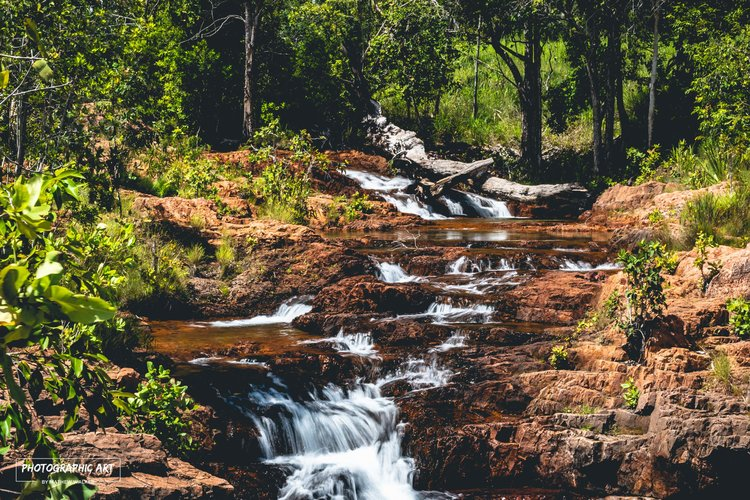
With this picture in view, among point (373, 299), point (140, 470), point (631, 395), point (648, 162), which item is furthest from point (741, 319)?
point (648, 162)

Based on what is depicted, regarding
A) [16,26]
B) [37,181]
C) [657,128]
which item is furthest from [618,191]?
[37,181]

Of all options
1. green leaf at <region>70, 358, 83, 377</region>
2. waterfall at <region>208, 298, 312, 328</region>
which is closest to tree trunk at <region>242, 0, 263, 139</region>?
waterfall at <region>208, 298, 312, 328</region>

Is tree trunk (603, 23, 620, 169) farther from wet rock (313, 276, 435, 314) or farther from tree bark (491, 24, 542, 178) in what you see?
wet rock (313, 276, 435, 314)

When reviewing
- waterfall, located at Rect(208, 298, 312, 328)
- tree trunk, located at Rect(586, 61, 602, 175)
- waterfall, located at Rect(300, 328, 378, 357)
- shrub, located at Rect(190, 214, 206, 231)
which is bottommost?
waterfall, located at Rect(300, 328, 378, 357)

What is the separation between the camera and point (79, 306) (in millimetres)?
1762

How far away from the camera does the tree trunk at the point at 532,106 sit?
26.5 meters

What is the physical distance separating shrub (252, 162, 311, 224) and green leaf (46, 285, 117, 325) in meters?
16.0

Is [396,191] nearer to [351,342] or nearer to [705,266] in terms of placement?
[351,342]

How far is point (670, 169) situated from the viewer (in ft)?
72.7

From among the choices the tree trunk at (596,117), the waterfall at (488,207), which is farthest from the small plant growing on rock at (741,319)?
the tree trunk at (596,117)

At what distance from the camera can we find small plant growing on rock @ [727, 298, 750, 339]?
27.1 feet

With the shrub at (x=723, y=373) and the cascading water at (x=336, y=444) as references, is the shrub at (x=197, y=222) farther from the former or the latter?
the shrub at (x=723, y=373)

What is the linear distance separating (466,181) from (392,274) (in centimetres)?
1229

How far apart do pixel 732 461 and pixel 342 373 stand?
4.42 metres
